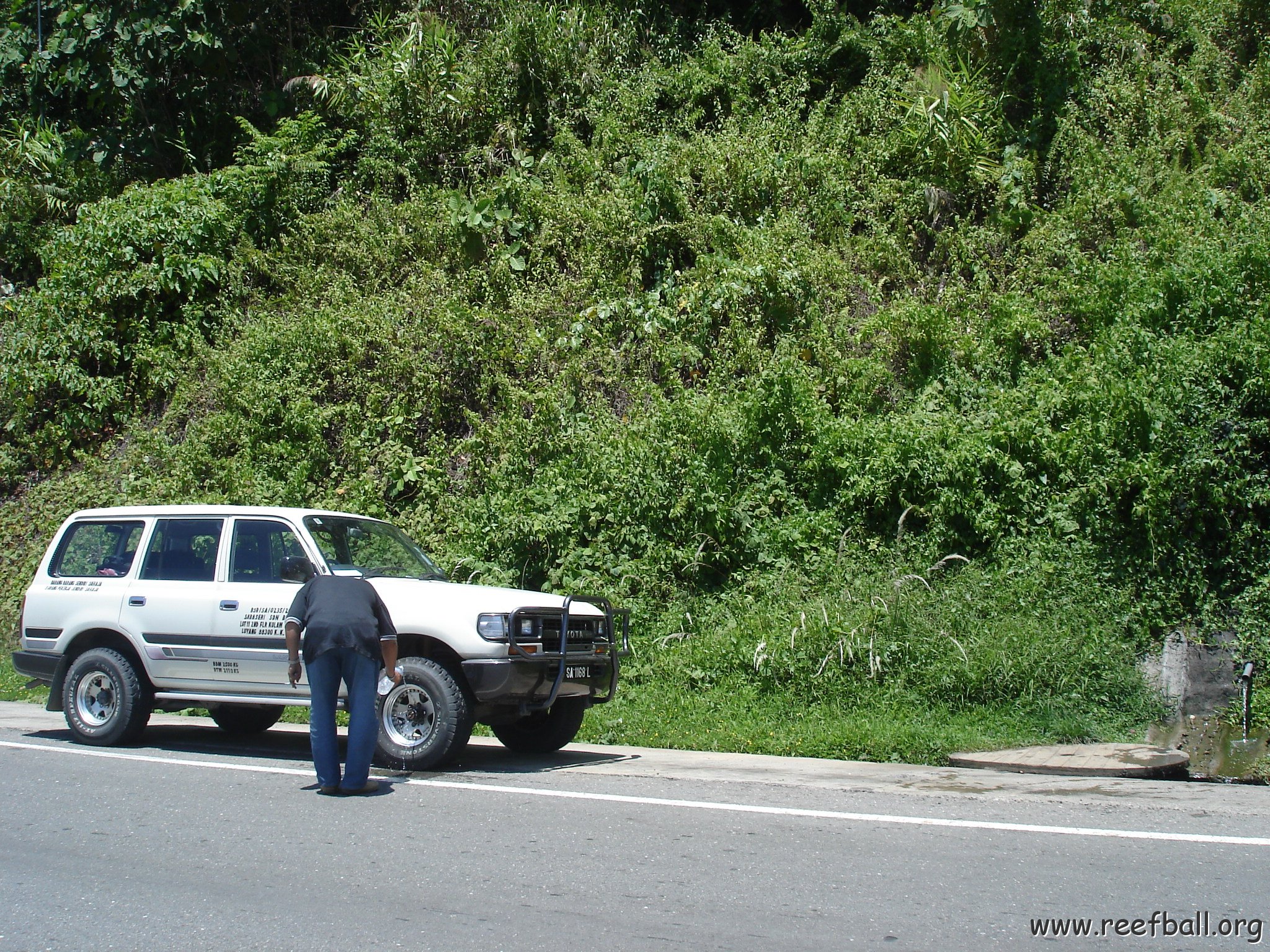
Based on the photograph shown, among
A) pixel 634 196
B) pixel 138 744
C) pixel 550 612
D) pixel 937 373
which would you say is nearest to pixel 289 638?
pixel 550 612

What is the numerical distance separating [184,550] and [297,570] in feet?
5.15

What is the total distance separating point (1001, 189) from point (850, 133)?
2690mm

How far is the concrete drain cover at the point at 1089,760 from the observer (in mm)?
8312

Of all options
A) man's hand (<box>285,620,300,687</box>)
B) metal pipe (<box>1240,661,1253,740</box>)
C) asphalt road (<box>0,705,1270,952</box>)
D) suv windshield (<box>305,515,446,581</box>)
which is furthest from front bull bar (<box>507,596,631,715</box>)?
metal pipe (<box>1240,661,1253,740</box>)

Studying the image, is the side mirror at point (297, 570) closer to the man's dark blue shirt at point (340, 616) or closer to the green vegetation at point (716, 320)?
the man's dark blue shirt at point (340, 616)

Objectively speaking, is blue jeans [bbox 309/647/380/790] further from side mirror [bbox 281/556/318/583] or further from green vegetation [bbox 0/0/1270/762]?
green vegetation [bbox 0/0/1270/762]

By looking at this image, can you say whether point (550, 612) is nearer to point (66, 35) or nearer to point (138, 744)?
point (138, 744)

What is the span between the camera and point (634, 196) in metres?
16.8

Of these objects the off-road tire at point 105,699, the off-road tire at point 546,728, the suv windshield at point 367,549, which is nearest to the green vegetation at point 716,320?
the off-road tire at point 546,728

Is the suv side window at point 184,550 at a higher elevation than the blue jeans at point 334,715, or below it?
higher

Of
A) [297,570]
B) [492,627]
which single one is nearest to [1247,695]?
[492,627]

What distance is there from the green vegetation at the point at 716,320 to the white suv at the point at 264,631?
181 cm

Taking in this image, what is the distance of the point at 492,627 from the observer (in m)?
8.16

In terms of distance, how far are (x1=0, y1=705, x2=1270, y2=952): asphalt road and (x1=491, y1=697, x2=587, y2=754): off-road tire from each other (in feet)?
1.94
